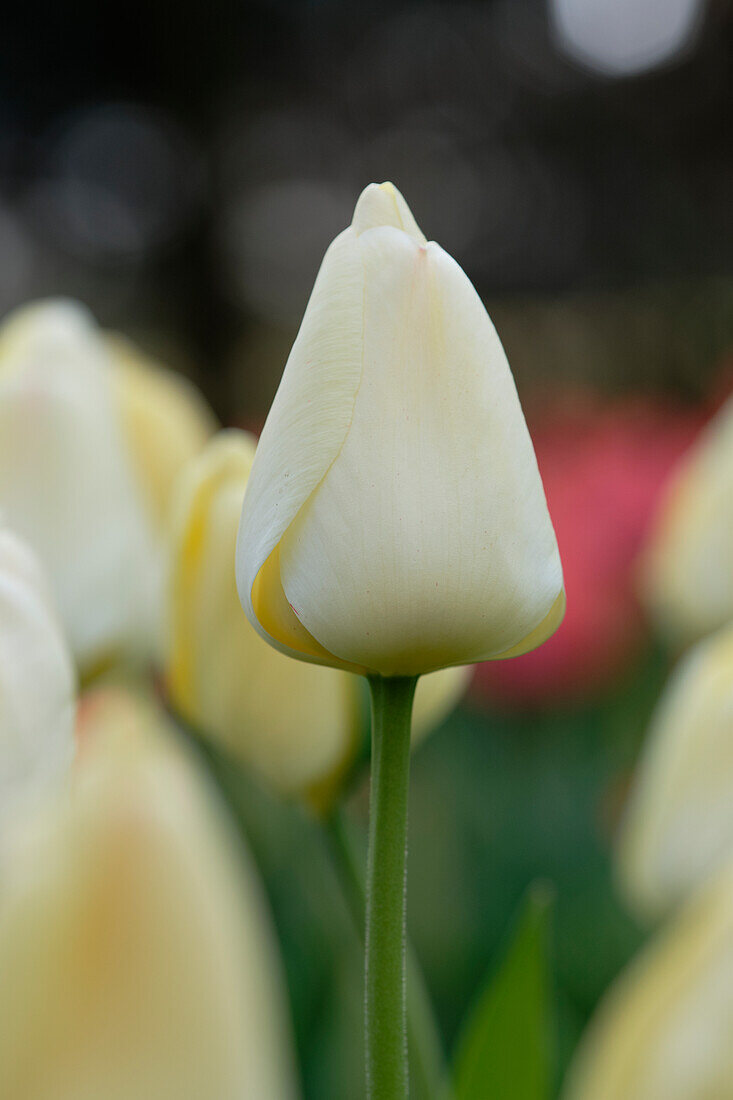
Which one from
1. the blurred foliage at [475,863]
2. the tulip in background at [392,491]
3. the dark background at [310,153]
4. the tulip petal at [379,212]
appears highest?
the dark background at [310,153]

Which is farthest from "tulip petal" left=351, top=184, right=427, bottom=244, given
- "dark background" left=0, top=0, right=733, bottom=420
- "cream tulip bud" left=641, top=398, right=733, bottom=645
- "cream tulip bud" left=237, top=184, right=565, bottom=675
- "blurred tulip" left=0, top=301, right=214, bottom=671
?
"dark background" left=0, top=0, right=733, bottom=420

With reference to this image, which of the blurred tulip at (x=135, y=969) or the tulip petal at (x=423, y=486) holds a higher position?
the tulip petal at (x=423, y=486)

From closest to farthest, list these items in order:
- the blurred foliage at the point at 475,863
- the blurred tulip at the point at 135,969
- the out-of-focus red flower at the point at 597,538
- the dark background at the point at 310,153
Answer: the blurred tulip at the point at 135,969, the blurred foliage at the point at 475,863, the out-of-focus red flower at the point at 597,538, the dark background at the point at 310,153

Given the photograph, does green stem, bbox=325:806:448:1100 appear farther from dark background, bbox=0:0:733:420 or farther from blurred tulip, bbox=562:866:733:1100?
dark background, bbox=0:0:733:420

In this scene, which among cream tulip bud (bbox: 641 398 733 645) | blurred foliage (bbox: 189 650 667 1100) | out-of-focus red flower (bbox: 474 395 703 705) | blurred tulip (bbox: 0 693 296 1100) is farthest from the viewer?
out-of-focus red flower (bbox: 474 395 703 705)

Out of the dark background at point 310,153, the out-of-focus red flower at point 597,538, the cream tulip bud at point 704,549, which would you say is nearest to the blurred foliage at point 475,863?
the out-of-focus red flower at point 597,538

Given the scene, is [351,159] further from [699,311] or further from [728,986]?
[728,986]

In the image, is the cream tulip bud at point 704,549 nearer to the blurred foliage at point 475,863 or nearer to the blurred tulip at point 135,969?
the blurred foliage at point 475,863
